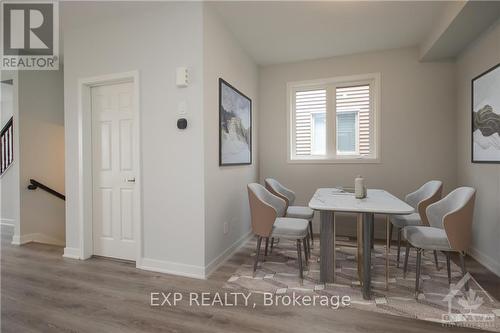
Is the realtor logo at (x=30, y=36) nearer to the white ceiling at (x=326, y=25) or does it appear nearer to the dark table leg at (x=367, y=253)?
the white ceiling at (x=326, y=25)

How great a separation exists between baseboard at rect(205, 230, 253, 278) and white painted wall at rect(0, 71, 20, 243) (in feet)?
9.83

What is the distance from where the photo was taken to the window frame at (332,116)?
11.8 ft

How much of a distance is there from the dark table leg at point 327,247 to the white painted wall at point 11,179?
4095 millimetres

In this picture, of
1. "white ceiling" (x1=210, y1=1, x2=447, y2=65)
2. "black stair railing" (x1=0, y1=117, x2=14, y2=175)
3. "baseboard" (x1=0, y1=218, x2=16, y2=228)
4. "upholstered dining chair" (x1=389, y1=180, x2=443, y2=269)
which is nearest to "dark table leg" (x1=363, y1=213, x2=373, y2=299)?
"upholstered dining chair" (x1=389, y1=180, x2=443, y2=269)

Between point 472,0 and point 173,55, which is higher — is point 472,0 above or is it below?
above

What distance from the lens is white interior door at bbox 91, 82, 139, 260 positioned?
278 cm

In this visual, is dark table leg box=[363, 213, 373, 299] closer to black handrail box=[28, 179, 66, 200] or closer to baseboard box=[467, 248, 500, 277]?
baseboard box=[467, 248, 500, 277]

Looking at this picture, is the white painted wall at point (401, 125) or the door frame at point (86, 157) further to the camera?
the white painted wall at point (401, 125)

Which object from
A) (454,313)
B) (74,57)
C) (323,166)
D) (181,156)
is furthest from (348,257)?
(74,57)

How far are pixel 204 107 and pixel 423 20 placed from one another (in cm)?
263

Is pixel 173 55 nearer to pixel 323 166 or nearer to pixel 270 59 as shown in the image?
pixel 270 59

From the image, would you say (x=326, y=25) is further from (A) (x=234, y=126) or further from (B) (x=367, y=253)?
(B) (x=367, y=253)

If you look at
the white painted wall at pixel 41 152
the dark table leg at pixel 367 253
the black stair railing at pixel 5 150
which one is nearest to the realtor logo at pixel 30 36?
the white painted wall at pixel 41 152

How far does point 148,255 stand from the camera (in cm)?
262
